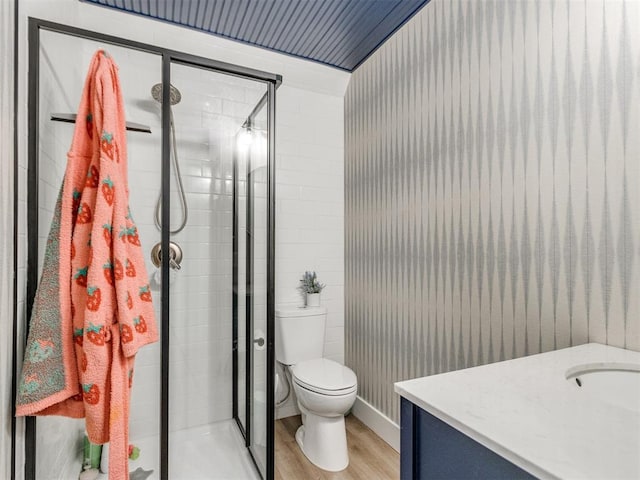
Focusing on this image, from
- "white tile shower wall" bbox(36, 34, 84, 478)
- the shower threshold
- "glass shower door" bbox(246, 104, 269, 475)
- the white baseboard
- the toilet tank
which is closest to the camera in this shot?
"white tile shower wall" bbox(36, 34, 84, 478)

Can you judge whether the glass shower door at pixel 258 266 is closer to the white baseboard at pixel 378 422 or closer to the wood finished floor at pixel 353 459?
the wood finished floor at pixel 353 459

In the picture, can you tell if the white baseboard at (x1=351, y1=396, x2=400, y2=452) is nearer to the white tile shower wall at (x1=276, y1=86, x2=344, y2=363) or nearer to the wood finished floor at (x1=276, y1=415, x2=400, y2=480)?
the wood finished floor at (x1=276, y1=415, x2=400, y2=480)

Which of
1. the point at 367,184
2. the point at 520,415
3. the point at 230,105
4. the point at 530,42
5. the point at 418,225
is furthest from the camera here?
the point at 367,184

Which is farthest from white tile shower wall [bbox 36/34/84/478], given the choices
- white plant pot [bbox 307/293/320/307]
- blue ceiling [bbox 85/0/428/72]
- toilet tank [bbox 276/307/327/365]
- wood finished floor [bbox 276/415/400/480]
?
white plant pot [bbox 307/293/320/307]

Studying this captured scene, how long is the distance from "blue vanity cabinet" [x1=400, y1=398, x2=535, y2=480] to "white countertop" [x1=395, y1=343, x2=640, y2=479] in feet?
0.09

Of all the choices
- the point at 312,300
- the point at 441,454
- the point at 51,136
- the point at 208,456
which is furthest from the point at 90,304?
the point at 312,300

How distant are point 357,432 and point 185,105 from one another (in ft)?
6.78

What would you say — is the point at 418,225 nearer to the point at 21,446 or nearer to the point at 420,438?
the point at 420,438

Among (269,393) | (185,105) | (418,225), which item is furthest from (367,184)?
(269,393)

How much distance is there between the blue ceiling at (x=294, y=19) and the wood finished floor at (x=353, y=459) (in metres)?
2.44

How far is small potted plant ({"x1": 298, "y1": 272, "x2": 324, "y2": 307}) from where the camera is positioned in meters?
2.28

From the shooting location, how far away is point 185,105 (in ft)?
4.60

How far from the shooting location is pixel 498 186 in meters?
1.41

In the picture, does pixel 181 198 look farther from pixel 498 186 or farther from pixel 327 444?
pixel 327 444
